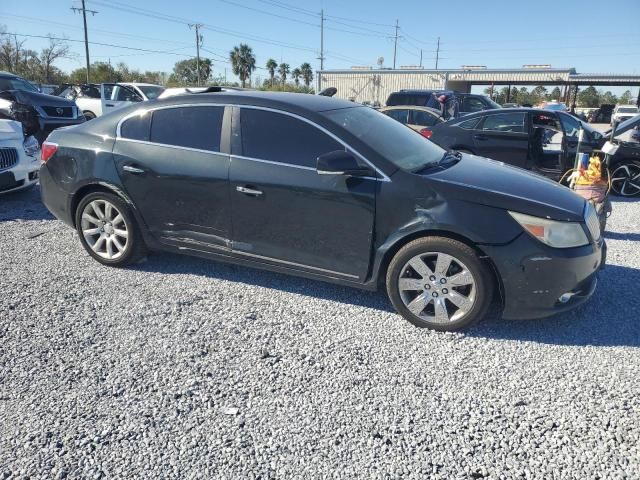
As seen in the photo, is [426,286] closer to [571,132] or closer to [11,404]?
[11,404]

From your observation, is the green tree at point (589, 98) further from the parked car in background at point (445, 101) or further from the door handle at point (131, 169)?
the door handle at point (131, 169)

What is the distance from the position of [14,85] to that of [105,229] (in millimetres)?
10984

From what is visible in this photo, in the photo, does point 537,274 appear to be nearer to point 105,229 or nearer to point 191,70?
point 105,229

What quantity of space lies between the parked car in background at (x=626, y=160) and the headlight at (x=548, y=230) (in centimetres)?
569

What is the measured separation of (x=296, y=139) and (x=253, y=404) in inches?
78.2

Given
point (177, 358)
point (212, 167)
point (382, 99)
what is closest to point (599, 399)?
point (177, 358)

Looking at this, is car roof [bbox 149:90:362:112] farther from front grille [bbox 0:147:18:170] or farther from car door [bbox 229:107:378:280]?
front grille [bbox 0:147:18:170]

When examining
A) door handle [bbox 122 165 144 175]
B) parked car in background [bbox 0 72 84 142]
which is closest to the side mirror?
door handle [bbox 122 165 144 175]


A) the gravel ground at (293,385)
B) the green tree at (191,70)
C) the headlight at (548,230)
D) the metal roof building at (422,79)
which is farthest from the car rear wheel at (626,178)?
the green tree at (191,70)

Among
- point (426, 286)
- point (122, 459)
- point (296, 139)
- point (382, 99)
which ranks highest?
point (382, 99)

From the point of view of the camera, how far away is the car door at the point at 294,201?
3439mm

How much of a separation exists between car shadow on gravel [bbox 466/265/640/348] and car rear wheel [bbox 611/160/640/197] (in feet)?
15.9

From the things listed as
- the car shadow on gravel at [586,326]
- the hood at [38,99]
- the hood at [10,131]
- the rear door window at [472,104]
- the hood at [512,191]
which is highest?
the rear door window at [472,104]

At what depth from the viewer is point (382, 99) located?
43.2 meters
